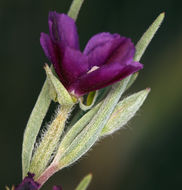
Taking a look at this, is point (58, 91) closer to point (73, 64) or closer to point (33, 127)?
point (73, 64)

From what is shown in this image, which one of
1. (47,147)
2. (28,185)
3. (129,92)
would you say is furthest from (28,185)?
(129,92)

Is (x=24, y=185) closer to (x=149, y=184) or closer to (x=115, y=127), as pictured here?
(x=115, y=127)

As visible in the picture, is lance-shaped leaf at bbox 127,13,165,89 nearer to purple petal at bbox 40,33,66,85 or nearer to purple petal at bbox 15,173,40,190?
purple petal at bbox 40,33,66,85

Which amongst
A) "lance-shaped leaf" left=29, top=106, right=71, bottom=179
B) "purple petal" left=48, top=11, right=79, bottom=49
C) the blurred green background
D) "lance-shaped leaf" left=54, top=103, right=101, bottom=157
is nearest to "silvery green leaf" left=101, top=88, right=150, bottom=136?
"lance-shaped leaf" left=54, top=103, right=101, bottom=157

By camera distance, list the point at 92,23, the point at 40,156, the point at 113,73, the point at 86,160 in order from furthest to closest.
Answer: the point at 92,23 → the point at 86,160 → the point at 40,156 → the point at 113,73

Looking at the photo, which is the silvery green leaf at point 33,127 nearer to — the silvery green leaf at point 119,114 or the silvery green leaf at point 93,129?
the silvery green leaf at point 93,129

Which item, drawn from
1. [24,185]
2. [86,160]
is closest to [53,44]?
[24,185]
